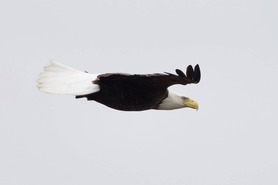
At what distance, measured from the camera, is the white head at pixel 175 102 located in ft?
69.6

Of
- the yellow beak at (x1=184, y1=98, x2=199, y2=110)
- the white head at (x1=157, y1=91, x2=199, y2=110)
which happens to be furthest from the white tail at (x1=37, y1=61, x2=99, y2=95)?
the yellow beak at (x1=184, y1=98, x2=199, y2=110)

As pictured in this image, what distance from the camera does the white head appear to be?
21.2m

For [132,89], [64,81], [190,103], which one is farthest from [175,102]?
[64,81]

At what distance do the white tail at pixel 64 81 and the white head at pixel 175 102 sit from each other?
1.31 metres

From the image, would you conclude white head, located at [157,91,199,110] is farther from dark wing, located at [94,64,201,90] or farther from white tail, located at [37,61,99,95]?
white tail, located at [37,61,99,95]

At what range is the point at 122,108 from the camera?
67.7ft

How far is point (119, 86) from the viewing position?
20.3m

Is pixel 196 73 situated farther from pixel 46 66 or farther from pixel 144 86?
pixel 46 66

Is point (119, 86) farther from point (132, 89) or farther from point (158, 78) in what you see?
point (158, 78)

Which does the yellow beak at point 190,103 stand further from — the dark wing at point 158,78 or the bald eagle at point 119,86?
the dark wing at point 158,78

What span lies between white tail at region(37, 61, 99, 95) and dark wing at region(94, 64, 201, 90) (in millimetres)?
227

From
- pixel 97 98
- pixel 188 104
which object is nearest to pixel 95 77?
pixel 97 98

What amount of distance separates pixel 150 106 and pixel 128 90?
0.57 metres

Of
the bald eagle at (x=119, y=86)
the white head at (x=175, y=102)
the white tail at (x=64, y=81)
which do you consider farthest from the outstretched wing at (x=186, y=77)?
the white tail at (x=64, y=81)
